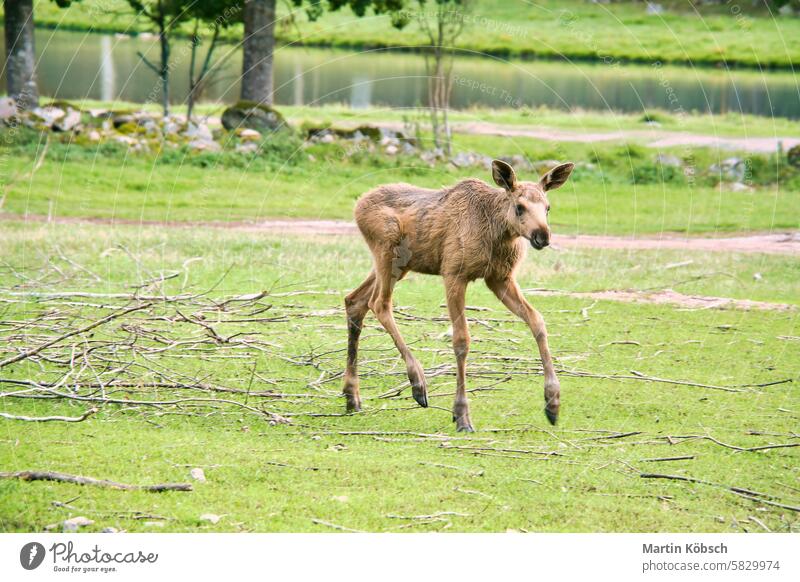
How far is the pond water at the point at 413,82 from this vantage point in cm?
3644

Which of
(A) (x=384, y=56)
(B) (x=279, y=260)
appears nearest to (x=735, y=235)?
(B) (x=279, y=260)

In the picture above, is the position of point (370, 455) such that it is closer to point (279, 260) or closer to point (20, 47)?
point (279, 260)

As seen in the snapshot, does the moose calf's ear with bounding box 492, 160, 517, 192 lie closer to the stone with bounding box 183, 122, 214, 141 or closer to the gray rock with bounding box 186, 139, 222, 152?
the gray rock with bounding box 186, 139, 222, 152

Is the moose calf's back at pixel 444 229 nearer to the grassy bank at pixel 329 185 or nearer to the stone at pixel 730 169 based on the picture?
the grassy bank at pixel 329 185

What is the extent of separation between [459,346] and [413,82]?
34.4m

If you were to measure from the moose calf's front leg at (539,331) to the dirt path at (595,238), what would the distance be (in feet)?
30.4

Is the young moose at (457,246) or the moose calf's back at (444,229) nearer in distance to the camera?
the young moose at (457,246)

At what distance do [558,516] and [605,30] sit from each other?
47.4 metres

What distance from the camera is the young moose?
8.53 metres

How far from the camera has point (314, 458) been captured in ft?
25.8

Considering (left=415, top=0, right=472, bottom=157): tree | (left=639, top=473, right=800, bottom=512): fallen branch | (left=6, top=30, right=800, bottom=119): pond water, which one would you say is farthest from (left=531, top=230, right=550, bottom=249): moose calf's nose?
(left=6, top=30, right=800, bottom=119): pond water

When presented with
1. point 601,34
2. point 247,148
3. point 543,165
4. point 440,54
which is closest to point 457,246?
point 440,54

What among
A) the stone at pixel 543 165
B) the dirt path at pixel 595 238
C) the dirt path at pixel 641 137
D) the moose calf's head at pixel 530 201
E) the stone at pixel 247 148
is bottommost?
the dirt path at pixel 595 238
